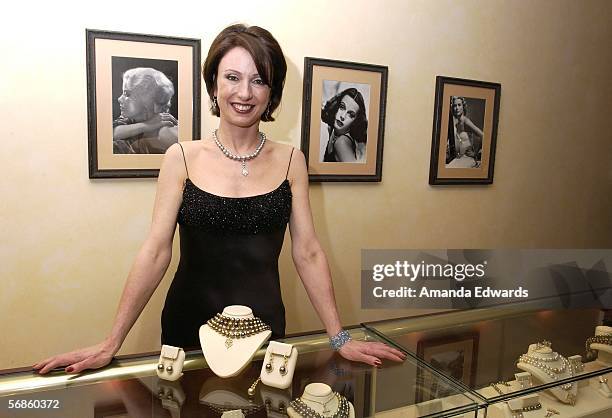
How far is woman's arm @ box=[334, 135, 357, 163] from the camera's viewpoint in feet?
11.0

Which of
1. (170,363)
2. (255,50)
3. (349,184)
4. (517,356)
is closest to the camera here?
(170,363)

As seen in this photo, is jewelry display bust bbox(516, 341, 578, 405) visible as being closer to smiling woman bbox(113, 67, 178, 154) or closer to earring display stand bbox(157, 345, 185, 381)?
earring display stand bbox(157, 345, 185, 381)

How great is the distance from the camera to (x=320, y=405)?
1.29 metres

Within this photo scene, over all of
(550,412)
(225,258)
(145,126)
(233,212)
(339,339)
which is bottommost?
(550,412)

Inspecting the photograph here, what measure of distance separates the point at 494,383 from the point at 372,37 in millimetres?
2435

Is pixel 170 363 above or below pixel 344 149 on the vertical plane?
below

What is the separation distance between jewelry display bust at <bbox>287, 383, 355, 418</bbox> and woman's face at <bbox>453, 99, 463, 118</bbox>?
2850mm

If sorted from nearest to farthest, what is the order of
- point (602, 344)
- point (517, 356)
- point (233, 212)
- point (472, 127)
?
1. point (517, 356)
2. point (602, 344)
3. point (233, 212)
4. point (472, 127)

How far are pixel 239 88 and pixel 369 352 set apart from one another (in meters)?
1.02

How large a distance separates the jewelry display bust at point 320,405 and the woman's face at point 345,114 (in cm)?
222

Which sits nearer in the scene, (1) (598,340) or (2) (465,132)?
(1) (598,340)

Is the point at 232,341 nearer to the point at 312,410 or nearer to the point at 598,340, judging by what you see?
the point at 312,410

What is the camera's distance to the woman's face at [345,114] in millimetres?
3324

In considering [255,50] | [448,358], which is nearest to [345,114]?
[255,50]
